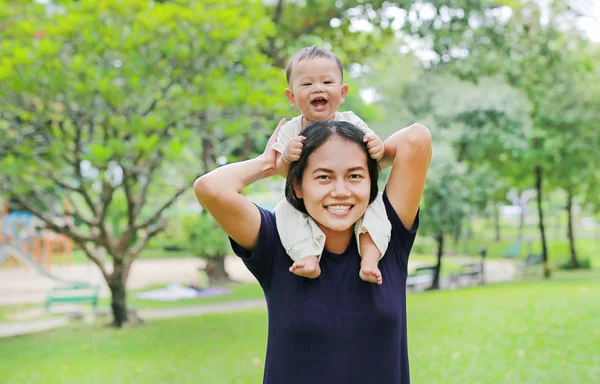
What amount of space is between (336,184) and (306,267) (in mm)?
175

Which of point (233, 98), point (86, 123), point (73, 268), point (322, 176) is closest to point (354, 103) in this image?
point (233, 98)

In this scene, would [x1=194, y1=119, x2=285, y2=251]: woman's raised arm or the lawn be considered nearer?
[x1=194, y1=119, x2=285, y2=251]: woman's raised arm

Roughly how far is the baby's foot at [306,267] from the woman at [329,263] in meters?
0.04

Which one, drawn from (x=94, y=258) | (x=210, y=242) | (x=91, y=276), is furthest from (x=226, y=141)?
(x=91, y=276)

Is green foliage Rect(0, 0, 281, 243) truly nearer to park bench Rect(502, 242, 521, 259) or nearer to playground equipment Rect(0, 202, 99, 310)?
playground equipment Rect(0, 202, 99, 310)

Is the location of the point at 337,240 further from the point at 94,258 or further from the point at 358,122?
the point at 94,258

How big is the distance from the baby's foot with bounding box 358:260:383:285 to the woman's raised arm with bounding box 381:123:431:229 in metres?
0.15

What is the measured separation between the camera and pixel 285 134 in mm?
1412

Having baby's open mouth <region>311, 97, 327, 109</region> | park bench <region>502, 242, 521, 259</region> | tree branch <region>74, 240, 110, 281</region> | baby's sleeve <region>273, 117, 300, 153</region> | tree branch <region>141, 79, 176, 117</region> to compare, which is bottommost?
park bench <region>502, 242, 521, 259</region>

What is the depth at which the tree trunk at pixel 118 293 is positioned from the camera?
6.66 m

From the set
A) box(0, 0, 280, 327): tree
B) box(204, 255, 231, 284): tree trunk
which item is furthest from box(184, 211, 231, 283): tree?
box(0, 0, 280, 327): tree

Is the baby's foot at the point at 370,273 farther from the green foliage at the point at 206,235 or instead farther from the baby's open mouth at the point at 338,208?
the green foliage at the point at 206,235

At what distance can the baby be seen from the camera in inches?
49.1

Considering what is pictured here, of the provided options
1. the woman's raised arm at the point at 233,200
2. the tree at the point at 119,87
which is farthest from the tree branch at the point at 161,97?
the woman's raised arm at the point at 233,200
